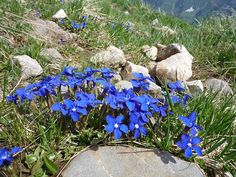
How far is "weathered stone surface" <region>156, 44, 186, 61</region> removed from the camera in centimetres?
487

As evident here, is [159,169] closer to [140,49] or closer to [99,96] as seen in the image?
[99,96]

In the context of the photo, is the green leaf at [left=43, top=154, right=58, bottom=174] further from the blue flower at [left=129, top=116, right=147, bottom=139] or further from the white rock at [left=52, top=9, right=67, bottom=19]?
the white rock at [left=52, top=9, right=67, bottom=19]

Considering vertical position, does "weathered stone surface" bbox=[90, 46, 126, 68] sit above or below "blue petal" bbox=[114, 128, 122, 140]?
below

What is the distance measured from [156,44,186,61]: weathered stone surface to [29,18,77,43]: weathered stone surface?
137 cm

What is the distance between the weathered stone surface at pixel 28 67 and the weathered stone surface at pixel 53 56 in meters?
0.36

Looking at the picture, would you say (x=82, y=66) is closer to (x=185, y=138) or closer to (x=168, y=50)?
(x=168, y=50)

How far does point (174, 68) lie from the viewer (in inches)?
169

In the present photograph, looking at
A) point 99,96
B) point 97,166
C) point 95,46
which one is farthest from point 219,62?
point 97,166

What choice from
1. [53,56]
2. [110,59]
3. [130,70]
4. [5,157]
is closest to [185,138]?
[5,157]

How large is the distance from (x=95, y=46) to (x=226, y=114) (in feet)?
9.59

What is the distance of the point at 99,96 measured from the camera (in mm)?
2619

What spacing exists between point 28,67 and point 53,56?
28.4 inches

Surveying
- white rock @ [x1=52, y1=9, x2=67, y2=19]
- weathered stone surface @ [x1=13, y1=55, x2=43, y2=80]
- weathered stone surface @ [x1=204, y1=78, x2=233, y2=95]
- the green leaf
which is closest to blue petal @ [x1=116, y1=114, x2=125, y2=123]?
the green leaf

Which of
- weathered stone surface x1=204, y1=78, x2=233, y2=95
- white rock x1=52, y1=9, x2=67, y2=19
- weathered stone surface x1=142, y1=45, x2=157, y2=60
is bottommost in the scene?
weathered stone surface x1=204, y1=78, x2=233, y2=95
